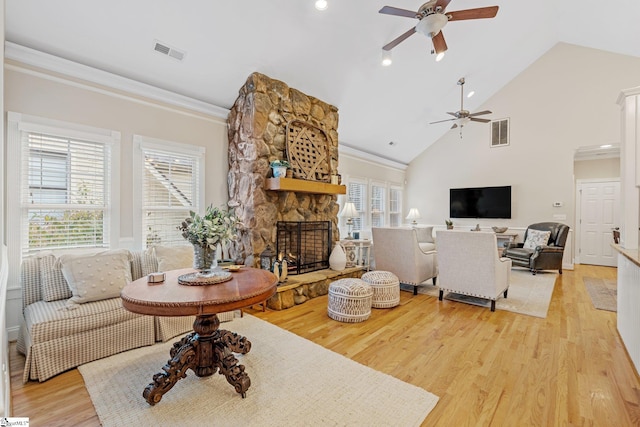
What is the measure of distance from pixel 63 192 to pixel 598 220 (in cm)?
977

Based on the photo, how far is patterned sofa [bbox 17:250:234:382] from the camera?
218 centimetres

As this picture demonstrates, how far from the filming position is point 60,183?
300 centimetres

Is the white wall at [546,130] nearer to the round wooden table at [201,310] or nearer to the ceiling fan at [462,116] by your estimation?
the ceiling fan at [462,116]

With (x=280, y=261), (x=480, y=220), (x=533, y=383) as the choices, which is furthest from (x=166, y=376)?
(x=480, y=220)

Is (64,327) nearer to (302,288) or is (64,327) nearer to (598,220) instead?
(302,288)

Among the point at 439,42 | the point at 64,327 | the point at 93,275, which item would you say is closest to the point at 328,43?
the point at 439,42

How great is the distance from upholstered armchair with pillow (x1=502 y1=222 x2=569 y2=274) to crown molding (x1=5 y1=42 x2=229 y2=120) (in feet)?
20.6

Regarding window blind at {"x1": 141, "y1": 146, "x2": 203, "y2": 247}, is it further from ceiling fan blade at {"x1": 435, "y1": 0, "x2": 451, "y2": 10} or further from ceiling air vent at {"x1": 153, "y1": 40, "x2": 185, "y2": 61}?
ceiling fan blade at {"x1": 435, "y1": 0, "x2": 451, "y2": 10}

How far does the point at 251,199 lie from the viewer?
12.8ft

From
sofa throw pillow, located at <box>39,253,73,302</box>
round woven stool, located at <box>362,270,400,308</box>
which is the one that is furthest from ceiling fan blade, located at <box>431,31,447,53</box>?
sofa throw pillow, located at <box>39,253,73,302</box>

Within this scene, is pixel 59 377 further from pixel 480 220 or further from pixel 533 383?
pixel 480 220

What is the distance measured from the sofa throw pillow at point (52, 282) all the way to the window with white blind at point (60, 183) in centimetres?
36

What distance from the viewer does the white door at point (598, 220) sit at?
21.4 feet

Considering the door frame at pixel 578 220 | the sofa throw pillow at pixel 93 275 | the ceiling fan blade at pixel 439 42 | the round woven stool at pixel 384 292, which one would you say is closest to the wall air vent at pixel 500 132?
the door frame at pixel 578 220
